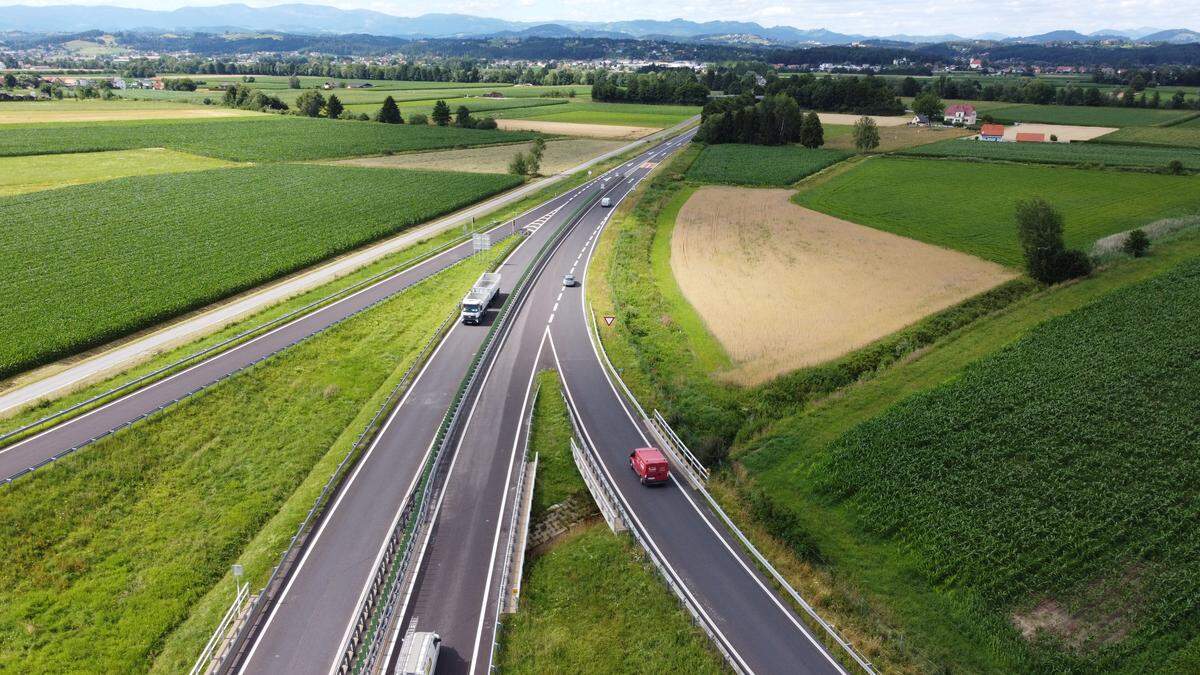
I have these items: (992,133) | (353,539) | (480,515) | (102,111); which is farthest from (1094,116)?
(102,111)

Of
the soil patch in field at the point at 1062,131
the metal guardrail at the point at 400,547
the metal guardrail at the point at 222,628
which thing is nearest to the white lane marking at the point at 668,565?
Result: the metal guardrail at the point at 400,547

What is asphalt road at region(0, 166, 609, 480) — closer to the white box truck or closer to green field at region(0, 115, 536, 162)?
the white box truck

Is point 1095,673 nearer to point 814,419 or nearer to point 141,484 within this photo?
point 814,419

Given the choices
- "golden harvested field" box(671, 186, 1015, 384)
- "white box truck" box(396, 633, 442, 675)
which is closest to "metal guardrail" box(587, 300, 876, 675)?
"golden harvested field" box(671, 186, 1015, 384)

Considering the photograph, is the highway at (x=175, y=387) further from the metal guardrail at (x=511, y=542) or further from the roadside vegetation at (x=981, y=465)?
the roadside vegetation at (x=981, y=465)

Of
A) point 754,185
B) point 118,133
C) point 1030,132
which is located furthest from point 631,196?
point 1030,132

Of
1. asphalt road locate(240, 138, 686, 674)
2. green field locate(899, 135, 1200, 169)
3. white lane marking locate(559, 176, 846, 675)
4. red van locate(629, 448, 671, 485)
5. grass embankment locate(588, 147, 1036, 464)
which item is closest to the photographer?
asphalt road locate(240, 138, 686, 674)
